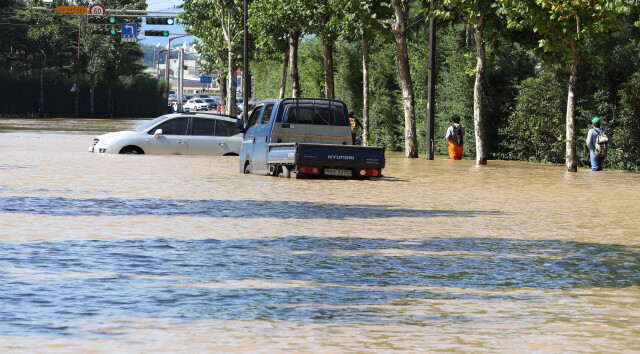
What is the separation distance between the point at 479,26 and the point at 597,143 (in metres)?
5.50

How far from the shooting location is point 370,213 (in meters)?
17.9

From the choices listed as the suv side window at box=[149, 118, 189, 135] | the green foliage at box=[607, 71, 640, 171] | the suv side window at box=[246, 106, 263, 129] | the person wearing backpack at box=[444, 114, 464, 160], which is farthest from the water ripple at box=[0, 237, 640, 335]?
the person wearing backpack at box=[444, 114, 464, 160]

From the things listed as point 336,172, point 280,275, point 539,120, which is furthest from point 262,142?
point 280,275

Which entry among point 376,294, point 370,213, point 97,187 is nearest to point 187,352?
point 376,294

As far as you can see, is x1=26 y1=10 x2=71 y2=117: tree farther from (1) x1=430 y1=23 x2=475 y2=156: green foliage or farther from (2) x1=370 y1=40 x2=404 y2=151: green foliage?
(1) x1=430 y1=23 x2=475 y2=156: green foliage

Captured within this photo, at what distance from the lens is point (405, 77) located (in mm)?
39938

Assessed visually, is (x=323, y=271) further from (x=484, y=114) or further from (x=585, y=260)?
(x=484, y=114)

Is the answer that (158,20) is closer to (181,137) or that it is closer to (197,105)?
(181,137)

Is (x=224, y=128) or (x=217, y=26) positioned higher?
(x=217, y=26)

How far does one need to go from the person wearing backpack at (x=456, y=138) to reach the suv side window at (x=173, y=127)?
9004mm

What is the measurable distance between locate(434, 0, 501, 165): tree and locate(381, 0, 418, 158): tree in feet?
8.96

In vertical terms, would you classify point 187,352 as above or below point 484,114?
below

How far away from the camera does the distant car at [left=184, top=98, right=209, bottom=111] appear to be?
12372 centimetres

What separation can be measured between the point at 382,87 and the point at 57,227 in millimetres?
32995
